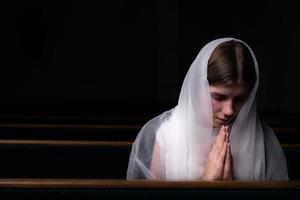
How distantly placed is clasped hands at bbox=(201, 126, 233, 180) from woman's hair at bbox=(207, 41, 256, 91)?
0.48 ft

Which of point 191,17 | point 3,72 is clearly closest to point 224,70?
point 191,17

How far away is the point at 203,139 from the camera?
1770 millimetres

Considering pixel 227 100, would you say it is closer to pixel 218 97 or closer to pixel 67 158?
pixel 218 97

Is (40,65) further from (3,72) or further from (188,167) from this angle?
(188,167)

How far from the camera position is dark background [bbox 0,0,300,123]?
28.0 feet

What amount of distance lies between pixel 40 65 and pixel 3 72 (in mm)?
608

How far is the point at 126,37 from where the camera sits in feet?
29.6

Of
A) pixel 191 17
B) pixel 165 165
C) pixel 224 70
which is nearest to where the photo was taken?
pixel 224 70

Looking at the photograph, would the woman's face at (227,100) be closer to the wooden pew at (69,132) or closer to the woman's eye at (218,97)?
the woman's eye at (218,97)

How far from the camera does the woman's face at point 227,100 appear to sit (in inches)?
65.7
